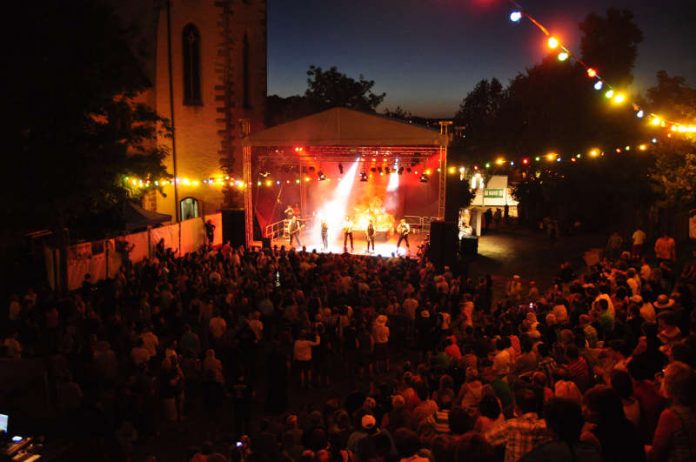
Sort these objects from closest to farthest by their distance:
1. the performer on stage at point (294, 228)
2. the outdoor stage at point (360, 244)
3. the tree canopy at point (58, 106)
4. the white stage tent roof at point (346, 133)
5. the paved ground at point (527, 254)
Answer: the tree canopy at point (58, 106) < the white stage tent roof at point (346, 133) < the paved ground at point (527, 254) < the outdoor stage at point (360, 244) < the performer on stage at point (294, 228)

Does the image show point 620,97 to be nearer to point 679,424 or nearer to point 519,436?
point 679,424

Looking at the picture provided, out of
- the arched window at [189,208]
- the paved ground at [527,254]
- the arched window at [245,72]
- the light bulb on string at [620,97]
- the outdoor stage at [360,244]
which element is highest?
the arched window at [245,72]

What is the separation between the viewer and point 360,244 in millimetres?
22547

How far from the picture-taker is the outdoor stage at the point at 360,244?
21.0m

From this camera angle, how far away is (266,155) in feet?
74.5

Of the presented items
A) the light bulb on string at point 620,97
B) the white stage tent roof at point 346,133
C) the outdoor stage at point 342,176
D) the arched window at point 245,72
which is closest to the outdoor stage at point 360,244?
the outdoor stage at point 342,176

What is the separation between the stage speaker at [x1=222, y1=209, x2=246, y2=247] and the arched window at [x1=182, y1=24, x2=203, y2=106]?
18.4 ft

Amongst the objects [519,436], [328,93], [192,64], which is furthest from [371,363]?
[328,93]

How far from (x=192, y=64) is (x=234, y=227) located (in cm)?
758

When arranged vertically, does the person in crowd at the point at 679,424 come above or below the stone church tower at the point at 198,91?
below

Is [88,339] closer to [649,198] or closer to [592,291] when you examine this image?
[592,291]

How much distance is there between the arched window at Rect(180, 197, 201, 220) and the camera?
2391 cm

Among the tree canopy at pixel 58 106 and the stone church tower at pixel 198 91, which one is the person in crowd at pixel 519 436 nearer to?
the tree canopy at pixel 58 106

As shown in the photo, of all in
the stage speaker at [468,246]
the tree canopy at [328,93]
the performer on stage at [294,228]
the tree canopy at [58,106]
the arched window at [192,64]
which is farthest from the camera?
the tree canopy at [328,93]
